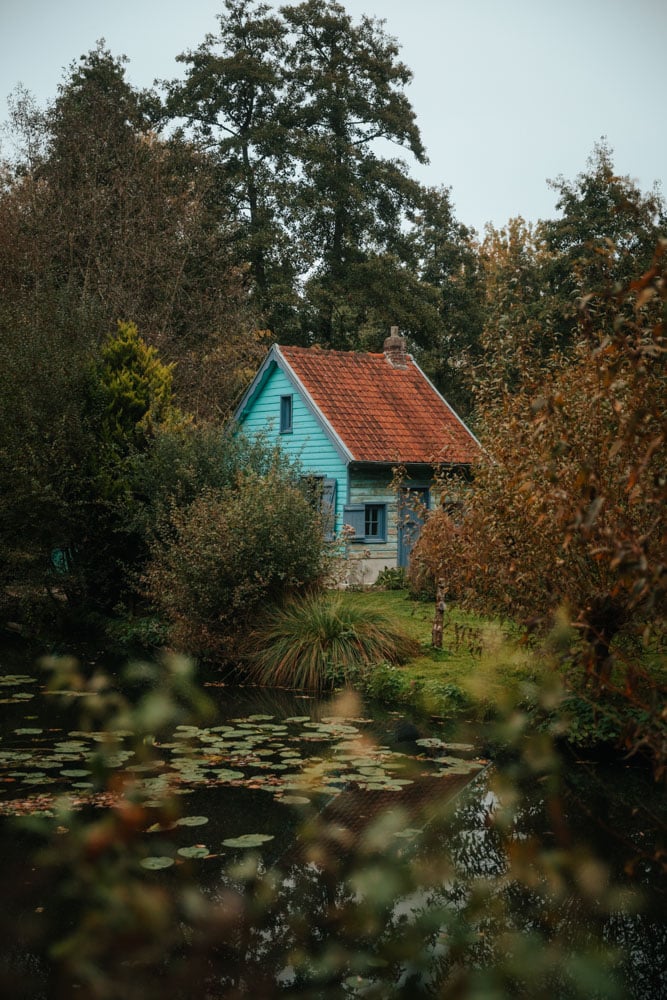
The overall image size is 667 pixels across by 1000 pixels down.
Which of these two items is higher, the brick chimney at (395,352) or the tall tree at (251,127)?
the tall tree at (251,127)

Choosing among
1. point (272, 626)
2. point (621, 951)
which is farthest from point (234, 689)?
point (621, 951)

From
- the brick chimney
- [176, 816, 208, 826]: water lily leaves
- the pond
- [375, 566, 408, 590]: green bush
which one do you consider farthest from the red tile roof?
[176, 816, 208, 826]: water lily leaves

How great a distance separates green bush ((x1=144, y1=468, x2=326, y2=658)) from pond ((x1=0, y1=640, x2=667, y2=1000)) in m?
3.71

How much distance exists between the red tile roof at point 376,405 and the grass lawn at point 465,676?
377 inches

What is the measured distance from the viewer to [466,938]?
5.64 m

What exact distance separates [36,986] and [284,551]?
976cm

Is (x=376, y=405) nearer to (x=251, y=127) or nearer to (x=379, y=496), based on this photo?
(x=379, y=496)

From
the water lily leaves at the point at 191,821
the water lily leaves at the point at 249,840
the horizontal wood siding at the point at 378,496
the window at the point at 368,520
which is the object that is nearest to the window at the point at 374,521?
the window at the point at 368,520

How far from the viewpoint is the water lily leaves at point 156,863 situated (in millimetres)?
6465

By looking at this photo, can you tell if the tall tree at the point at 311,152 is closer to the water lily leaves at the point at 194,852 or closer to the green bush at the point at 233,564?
the green bush at the point at 233,564

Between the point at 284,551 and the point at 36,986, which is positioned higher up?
the point at 284,551

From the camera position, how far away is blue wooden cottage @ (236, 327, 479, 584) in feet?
75.5

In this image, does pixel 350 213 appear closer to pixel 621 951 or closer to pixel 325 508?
pixel 325 508

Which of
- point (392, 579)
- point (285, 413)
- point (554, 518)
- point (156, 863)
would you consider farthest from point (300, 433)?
point (156, 863)
